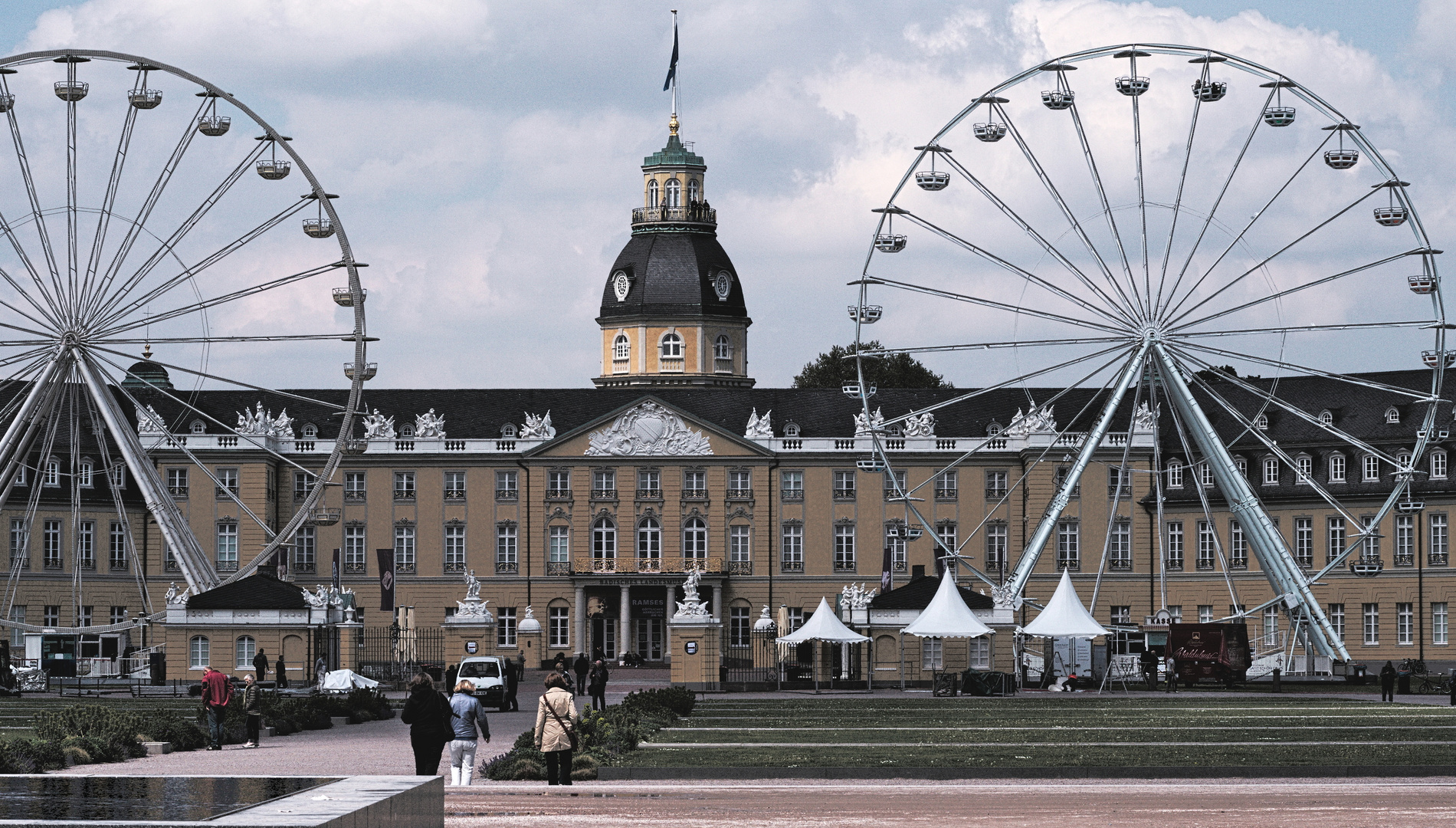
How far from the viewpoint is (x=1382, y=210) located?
6228 cm

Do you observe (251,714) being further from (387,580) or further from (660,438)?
(660,438)

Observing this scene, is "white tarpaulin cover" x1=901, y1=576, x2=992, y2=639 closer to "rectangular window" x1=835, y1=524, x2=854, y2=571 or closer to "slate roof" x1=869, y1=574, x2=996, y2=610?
"slate roof" x1=869, y1=574, x2=996, y2=610

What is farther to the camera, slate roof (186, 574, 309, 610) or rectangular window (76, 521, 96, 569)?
rectangular window (76, 521, 96, 569)

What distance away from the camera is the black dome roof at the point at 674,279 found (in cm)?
12194

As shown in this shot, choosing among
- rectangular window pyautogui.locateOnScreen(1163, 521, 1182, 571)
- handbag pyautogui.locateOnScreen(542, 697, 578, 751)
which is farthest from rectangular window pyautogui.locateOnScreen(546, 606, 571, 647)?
handbag pyautogui.locateOnScreen(542, 697, 578, 751)

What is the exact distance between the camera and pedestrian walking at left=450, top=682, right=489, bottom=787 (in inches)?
1167

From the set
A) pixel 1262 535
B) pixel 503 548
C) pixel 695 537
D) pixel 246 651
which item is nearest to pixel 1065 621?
pixel 1262 535

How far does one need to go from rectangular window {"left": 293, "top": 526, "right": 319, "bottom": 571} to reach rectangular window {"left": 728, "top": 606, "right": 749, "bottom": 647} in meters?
17.5

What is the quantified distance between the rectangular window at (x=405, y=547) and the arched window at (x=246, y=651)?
1354 inches

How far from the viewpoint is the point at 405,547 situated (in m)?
103

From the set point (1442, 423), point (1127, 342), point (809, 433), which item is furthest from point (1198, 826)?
point (809, 433)

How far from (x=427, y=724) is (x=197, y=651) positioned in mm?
41089

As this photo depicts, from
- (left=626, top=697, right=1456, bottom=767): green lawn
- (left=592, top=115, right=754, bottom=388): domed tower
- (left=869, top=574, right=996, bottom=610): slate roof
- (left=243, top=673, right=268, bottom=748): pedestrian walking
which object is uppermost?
(left=592, top=115, right=754, bottom=388): domed tower

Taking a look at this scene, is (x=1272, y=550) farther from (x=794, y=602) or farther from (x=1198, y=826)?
(x=1198, y=826)
